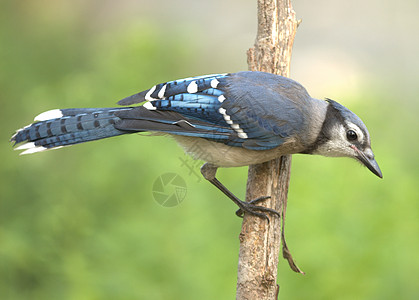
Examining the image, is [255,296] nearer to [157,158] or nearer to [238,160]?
[238,160]

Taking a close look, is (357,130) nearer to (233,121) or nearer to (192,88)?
(233,121)

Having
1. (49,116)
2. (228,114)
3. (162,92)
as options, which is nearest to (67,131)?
(49,116)

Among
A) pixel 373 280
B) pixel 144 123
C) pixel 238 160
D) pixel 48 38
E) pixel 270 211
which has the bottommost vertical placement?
pixel 373 280

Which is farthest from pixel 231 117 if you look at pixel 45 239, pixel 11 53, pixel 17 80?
pixel 11 53

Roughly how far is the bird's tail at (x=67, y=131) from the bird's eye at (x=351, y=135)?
1.48m

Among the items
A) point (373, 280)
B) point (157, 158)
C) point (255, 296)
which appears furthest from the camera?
point (157, 158)

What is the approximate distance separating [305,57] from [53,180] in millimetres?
4407

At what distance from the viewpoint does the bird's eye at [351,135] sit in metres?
3.48

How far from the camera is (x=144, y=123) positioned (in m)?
3.53

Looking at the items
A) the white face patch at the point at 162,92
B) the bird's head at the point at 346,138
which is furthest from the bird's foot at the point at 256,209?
the white face patch at the point at 162,92

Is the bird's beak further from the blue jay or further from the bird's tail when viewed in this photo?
the bird's tail

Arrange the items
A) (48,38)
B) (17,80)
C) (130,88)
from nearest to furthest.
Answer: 1. (130,88)
2. (17,80)
3. (48,38)

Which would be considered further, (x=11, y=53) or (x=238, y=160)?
(x=11, y=53)

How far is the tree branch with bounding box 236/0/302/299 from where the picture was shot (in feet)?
11.1
